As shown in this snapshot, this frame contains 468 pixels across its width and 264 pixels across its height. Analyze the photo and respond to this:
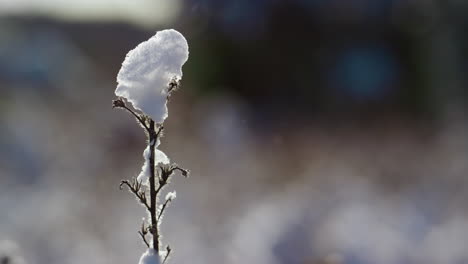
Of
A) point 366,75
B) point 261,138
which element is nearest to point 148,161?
point 261,138

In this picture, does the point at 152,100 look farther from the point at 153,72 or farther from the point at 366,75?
the point at 366,75

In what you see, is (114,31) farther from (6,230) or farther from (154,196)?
(154,196)

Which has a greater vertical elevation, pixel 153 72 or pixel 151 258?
pixel 153 72

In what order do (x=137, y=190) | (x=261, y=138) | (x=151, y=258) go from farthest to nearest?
(x=261, y=138) → (x=137, y=190) → (x=151, y=258)

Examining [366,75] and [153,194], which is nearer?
[153,194]

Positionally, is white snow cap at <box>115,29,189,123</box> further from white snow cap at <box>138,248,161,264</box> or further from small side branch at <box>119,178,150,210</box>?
white snow cap at <box>138,248,161,264</box>

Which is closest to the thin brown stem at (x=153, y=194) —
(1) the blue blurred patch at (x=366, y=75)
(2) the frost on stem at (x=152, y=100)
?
(2) the frost on stem at (x=152, y=100)

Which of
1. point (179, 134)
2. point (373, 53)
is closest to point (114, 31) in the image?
point (373, 53)
